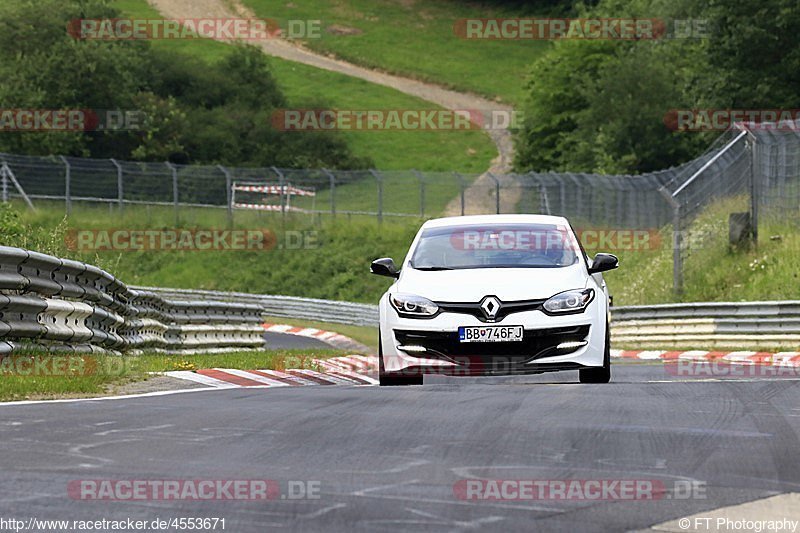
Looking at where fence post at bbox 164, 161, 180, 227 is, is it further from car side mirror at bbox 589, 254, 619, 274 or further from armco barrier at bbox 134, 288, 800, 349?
car side mirror at bbox 589, 254, 619, 274

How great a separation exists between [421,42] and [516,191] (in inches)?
2559

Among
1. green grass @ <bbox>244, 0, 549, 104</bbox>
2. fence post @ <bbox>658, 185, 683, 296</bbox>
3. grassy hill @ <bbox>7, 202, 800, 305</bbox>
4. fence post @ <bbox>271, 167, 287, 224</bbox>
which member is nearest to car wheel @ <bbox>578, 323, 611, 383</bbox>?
fence post @ <bbox>658, 185, 683, 296</bbox>

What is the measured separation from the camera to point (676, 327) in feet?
82.0

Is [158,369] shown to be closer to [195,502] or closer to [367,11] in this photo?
[195,502]

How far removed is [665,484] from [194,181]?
43501 mm

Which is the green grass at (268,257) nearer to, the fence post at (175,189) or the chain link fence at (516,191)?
the fence post at (175,189)

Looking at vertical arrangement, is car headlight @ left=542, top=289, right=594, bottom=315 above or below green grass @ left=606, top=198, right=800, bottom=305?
above

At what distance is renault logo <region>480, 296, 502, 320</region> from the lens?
1272 centimetres

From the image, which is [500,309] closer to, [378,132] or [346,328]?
[346,328]

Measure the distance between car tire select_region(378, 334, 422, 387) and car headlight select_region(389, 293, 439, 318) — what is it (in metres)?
0.44

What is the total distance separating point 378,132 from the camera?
9206 cm

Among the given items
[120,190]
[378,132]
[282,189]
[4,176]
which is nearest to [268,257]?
[282,189]

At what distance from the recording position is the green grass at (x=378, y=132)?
8381 centimetres

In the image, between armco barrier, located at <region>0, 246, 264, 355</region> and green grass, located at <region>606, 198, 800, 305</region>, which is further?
green grass, located at <region>606, 198, 800, 305</region>
